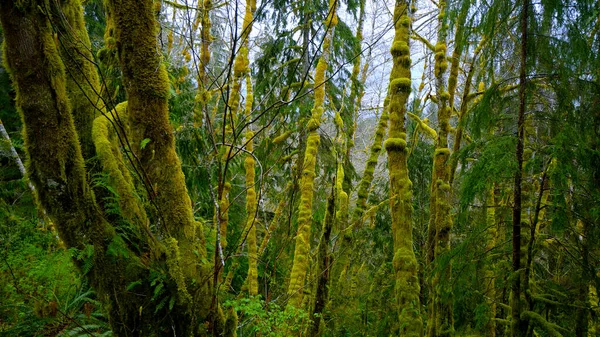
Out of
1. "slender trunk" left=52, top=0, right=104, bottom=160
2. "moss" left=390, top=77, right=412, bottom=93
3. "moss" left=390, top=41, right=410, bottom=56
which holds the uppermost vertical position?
Answer: "moss" left=390, top=41, right=410, bottom=56

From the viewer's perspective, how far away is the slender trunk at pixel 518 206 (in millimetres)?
2863

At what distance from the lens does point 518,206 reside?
286 cm

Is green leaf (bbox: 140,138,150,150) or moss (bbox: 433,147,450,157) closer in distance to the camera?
green leaf (bbox: 140,138,150,150)

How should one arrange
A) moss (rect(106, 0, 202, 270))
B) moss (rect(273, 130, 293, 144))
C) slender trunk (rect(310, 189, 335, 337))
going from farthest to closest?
moss (rect(273, 130, 293, 144)) → slender trunk (rect(310, 189, 335, 337)) → moss (rect(106, 0, 202, 270))

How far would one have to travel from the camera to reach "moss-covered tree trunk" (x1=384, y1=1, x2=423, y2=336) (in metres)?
3.48

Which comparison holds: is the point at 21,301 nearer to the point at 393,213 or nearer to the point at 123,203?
the point at 123,203

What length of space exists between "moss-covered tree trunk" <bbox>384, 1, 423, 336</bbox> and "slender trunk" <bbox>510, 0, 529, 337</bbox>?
82cm

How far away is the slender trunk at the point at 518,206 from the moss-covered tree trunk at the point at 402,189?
0.82m

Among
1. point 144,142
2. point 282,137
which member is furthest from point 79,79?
point 282,137

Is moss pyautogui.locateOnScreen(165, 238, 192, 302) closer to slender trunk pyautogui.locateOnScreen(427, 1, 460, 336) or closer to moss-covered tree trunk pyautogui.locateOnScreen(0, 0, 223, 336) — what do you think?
moss-covered tree trunk pyautogui.locateOnScreen(0, 0, 223, 336)

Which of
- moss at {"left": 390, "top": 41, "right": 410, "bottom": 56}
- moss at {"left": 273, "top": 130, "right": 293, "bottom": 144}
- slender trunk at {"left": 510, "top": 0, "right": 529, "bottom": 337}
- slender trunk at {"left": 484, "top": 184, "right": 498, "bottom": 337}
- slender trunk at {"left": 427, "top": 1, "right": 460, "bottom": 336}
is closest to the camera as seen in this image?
slender trunk at {"left": 510, "top": 0, "right": 529, "bottom": 337}

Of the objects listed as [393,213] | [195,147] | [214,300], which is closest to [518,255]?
[393,213]

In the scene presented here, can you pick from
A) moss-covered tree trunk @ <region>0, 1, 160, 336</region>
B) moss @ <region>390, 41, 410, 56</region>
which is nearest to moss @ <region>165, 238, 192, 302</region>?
Result: moss-covered tree trunk @ <region>0, 1, 160, 336</region>

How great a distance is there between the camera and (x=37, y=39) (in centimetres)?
249
